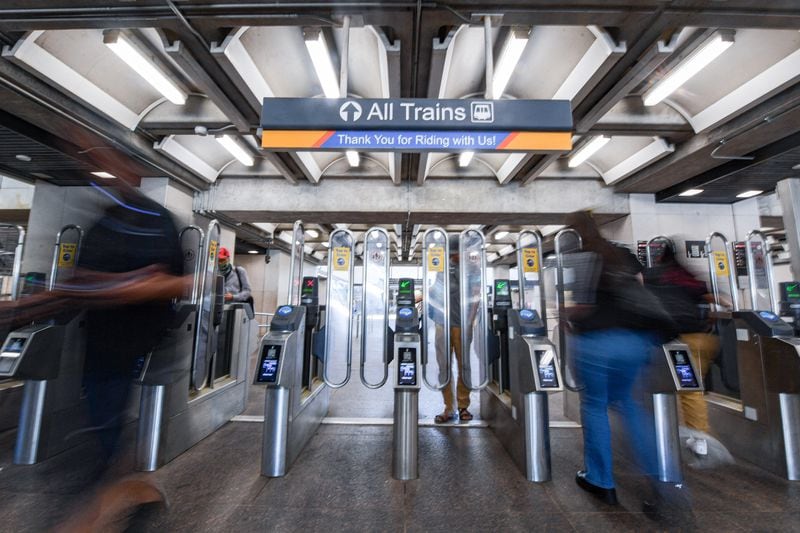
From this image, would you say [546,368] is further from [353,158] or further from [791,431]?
[353,158]

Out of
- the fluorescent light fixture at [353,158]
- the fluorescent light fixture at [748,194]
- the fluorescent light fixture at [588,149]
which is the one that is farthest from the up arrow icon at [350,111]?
the fluorescent light fixture at [748,194]

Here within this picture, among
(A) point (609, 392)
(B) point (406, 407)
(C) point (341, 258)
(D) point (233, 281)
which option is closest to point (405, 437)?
(B) point (406, 407)

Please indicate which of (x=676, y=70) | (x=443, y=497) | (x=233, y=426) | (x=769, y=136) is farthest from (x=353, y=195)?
(x=769, y=136)

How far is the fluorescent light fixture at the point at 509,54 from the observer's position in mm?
3150

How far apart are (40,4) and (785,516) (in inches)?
248

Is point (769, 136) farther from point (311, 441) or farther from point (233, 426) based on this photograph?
point (233, 426)

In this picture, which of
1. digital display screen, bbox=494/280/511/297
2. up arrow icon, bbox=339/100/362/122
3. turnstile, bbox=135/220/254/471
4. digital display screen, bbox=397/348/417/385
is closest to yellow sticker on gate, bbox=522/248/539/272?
digital display screen, bbox=494/280/511/297

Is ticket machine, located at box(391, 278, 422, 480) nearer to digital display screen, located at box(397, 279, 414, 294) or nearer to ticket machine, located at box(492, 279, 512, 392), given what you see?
digital display screen, located at box(397, 279, 414, 294)

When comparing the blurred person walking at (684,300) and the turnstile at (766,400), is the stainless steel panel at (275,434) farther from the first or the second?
the turnstile at (766,400)

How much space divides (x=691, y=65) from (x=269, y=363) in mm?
4868

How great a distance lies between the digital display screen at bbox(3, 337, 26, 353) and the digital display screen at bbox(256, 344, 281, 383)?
1751 millimetres

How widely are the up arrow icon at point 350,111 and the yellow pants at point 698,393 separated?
3.29 m

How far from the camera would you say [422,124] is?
257cm

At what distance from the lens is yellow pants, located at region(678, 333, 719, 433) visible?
2.72 meters
